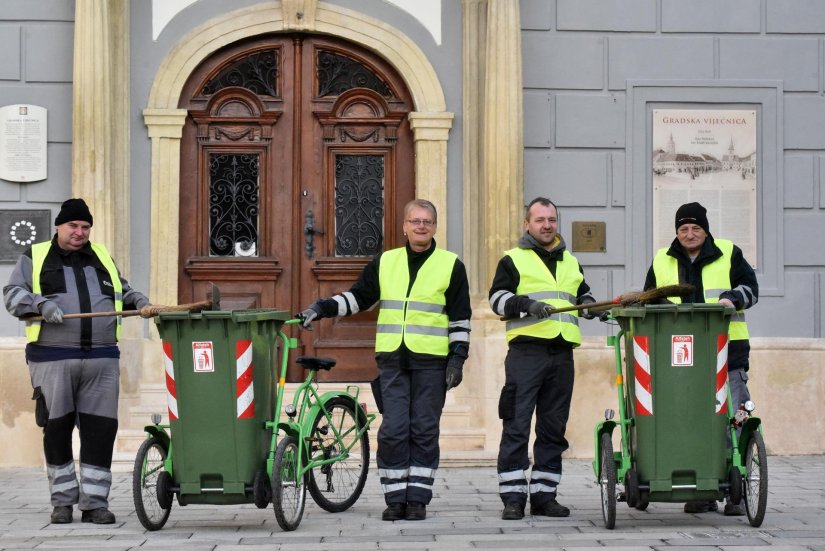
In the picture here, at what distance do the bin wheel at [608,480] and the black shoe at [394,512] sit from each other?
1088 mm

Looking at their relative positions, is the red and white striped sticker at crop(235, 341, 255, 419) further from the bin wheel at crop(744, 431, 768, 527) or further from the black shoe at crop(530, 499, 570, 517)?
the bin wheel at crop(744, 431, 768, 527)

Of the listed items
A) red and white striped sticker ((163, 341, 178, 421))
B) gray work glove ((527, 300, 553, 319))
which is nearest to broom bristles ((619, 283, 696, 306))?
gray work glove ((527, 300, 553, 319))

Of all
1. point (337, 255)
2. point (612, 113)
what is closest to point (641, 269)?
point (612, 113)

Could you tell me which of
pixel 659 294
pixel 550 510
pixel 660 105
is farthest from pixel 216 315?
pixel 660 105

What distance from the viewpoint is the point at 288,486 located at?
7.14 metres

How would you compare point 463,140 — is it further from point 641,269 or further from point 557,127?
point 641,269

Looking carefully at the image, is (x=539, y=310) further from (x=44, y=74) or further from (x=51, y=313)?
(x=44, y=74)

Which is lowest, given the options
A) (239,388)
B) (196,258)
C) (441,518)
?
(441,518)

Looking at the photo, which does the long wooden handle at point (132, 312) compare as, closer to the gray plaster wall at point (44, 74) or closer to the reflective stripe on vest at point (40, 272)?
the reflective stripe on vest at point (40, 272)

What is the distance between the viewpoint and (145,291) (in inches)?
426

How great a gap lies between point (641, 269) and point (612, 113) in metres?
1.22

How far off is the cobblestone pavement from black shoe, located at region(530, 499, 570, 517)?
0.24 ft

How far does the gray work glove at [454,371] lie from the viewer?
24.6 ft

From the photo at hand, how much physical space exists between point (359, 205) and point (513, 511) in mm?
4207
